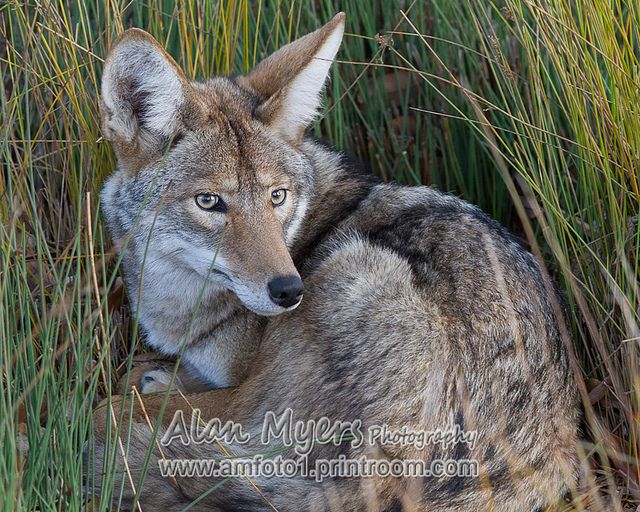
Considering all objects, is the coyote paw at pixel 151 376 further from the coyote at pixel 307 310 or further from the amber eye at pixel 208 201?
the amber eye at pixel 208 201

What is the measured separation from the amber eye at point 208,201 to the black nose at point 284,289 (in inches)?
18.2

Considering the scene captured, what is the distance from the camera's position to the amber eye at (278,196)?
356cm

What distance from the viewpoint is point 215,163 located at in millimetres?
3439

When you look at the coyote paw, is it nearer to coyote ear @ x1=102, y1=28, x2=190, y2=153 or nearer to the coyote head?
the coyote head

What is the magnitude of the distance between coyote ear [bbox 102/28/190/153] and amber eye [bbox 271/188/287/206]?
493mm

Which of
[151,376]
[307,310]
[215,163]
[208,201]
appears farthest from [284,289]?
[151,376]

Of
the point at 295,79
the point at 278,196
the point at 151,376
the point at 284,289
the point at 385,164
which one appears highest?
the point at 295,79

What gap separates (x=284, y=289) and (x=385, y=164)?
2.12 metres

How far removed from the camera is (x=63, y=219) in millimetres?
4367

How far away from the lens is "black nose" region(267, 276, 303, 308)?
317 centimetres

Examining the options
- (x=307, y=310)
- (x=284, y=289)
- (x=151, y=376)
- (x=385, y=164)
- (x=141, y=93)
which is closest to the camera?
(x=284, y=289)

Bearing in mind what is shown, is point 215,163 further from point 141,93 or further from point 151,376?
point 151,376

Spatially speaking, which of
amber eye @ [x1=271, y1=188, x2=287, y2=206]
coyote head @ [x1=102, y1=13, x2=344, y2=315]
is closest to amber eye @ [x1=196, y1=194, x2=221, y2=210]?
coyote head @ [x1=102, y1=13, x2=344, y2=315]

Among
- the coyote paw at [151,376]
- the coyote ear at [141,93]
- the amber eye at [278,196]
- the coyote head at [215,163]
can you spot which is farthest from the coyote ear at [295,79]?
the coyote paw at [151,376]
